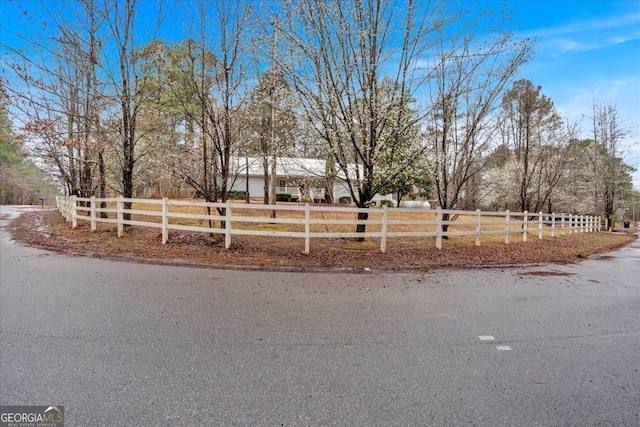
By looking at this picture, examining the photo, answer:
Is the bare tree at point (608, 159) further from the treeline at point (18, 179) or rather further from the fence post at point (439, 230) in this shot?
the treeline at point (18, 179)

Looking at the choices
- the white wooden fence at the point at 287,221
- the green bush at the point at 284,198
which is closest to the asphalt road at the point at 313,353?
the white wooden fence at the point at 287,221

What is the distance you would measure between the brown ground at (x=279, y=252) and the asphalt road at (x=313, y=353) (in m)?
1.61

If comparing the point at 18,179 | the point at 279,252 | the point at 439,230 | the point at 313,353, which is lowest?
the point at 313,353

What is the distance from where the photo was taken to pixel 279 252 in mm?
7707

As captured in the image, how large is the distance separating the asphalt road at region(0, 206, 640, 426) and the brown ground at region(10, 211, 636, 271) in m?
1.61

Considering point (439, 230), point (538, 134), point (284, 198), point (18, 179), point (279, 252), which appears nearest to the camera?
point (279, 252)

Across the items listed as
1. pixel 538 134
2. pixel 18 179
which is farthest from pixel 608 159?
pixel 18 179

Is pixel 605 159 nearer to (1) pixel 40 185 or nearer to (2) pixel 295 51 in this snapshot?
(2) pixel 295 51

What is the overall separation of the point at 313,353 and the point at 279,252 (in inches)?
197

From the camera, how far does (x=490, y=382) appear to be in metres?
2.43

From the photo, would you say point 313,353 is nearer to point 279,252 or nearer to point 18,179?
point 279,252

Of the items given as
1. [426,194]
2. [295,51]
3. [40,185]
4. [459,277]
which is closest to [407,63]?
[295,51]

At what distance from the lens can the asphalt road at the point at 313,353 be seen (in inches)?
81.9

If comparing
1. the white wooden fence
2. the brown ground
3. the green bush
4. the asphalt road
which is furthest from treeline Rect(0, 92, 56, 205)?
the asphalt road
